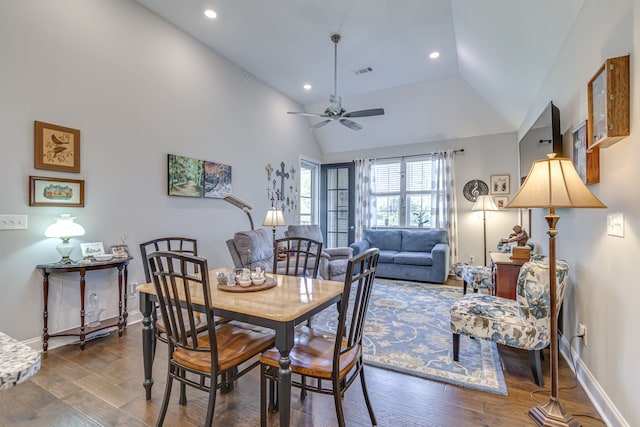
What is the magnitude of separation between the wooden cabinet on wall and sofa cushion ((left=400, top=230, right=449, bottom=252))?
13.3 feet

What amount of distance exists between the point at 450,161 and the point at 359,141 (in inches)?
77.7

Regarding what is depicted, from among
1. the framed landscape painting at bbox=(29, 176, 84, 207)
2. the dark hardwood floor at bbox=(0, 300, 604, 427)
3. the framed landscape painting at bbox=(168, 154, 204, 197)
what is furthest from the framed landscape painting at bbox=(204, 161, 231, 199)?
the dark hardwood floor at bbox=(0, 300, 604, 427)

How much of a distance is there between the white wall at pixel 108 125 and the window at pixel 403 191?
10.6ft

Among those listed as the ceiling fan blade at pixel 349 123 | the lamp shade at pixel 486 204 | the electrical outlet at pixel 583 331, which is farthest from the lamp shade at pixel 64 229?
the lamp shade at pixel 486 204

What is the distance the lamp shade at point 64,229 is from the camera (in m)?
2.60

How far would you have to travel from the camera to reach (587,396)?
198 centimetres

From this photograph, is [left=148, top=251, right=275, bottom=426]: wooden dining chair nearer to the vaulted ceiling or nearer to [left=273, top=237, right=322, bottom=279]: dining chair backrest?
[left=273, top=237, right=322, bottom=279]: dining chair backrest

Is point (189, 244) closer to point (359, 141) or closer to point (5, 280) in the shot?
point (5, 280)

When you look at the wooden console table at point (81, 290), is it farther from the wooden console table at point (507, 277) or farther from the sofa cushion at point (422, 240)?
the sofa cushion at point (422, 240)

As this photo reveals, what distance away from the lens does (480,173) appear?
566 centimetres

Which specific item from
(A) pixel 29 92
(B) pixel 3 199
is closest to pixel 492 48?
(A) pixel 29 92

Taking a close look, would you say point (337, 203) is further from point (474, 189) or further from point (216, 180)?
point (216, 180)

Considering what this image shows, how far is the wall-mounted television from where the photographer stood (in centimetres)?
268

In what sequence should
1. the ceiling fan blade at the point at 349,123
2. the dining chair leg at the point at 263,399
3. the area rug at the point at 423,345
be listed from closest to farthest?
the dining chair leg at the point at 263,399, the area rug at the point at 423,345, the ceiling fan blade at the point at 349,123
